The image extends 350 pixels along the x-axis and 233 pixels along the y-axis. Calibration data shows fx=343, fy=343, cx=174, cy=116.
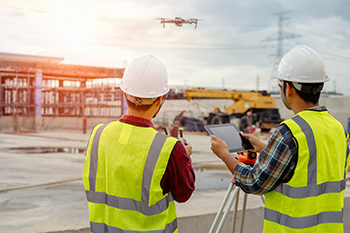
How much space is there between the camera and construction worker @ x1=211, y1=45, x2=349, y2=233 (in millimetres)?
1794

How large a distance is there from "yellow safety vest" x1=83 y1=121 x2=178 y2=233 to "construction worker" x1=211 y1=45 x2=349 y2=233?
0.51 meters

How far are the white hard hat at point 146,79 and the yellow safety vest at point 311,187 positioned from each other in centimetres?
73

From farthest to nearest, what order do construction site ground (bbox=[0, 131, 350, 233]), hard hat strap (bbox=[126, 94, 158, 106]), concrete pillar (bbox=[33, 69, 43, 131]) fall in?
concrete pillar (bbox=[33, 69, 43, 131]) < construction site ground (bbox=[0, 131, 350, 233]) < hard hat strap (bbox=[126, 94, 158, 106])

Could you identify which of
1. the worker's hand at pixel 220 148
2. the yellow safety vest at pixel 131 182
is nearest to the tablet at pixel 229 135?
the worker's hand at pixel 220 148

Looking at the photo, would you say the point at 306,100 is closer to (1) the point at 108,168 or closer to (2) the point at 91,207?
(1) the point at 108,168

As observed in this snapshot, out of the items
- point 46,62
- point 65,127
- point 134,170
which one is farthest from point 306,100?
point 46,62

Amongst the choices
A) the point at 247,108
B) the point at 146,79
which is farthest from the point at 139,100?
A: the point at 247,108

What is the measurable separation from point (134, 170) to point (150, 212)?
0.23 meters

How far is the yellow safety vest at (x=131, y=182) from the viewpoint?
1731mm

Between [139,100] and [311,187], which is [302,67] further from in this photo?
[139,100]

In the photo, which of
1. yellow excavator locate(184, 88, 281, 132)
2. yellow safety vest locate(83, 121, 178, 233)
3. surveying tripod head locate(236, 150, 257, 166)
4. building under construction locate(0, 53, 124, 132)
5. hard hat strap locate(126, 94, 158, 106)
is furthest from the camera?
building under construction locate(0, 53, 124, 132)

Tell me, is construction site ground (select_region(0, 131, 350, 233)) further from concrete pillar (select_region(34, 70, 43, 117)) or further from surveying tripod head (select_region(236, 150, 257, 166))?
concrete pillar (select_region(34, 70, 43, 117))

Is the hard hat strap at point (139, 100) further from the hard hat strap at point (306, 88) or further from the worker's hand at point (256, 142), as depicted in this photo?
the hard hat strap at point (306, 88)

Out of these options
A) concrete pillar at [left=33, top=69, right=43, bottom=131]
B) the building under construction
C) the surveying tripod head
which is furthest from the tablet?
concrete pillar at [left=33, top=69, right=43, bottom=131]
